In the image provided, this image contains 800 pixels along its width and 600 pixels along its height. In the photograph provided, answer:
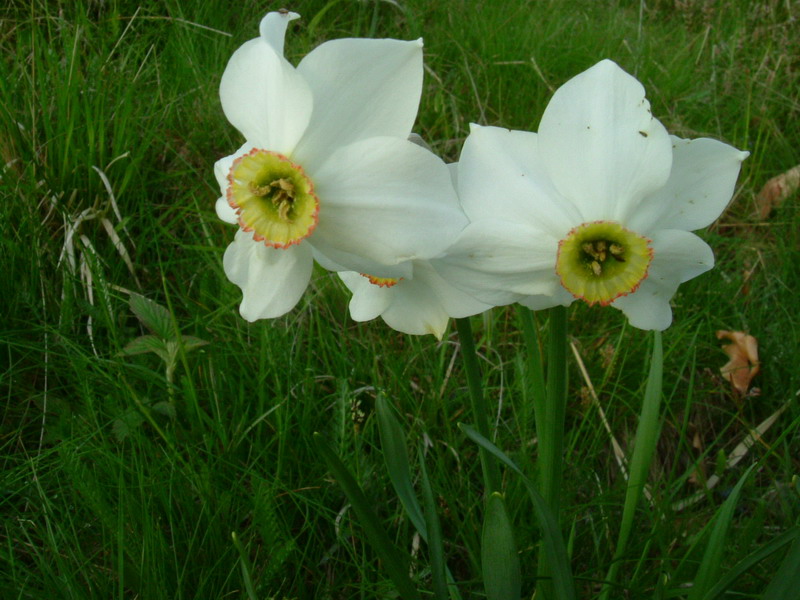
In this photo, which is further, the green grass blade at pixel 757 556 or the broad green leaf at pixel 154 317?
the broad green leaf at pixel 154 317

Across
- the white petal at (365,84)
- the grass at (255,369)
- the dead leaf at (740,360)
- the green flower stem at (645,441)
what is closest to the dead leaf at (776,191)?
the grass at (255,369)

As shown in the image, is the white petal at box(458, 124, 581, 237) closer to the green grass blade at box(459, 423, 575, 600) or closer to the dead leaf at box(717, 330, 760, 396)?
the green grass blade at box(459, 423, 575, 600)

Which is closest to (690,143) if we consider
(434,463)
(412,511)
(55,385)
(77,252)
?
(412,511)

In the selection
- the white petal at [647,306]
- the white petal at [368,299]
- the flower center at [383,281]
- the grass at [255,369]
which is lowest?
the grass at [255,369]

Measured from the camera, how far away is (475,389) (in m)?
1.04

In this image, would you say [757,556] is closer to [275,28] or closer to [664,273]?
[664,273]

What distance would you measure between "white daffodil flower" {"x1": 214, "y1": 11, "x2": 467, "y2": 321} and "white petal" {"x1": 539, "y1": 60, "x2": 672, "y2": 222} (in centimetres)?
15

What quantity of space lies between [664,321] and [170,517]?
0.98 m

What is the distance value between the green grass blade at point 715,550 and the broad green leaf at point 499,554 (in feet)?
0.98

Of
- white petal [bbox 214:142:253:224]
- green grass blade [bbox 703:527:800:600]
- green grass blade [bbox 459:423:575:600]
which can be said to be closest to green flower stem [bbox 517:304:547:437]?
green grass blade [bbox 459:423:575:600]

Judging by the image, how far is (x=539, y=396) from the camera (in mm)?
1107

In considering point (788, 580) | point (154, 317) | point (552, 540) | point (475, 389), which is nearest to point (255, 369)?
point (154, 317)

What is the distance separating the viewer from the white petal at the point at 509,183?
0.86 m

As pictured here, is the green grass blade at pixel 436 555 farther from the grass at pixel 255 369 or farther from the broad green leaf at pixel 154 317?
the broad green leaf at pixel 154 317
